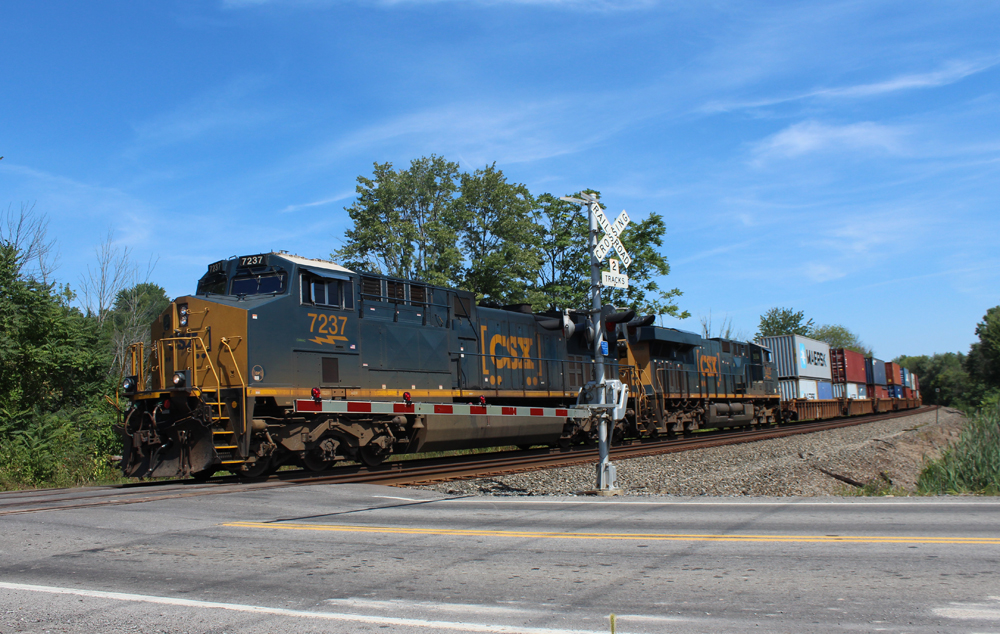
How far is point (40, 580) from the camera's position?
514cm

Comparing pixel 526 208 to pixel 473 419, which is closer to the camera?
pixel 473 419

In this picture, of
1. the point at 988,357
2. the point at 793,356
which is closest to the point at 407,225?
the point at 793,356

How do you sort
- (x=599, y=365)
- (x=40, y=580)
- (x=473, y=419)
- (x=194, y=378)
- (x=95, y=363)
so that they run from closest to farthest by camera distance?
(x=40, y=580) → (x=599, y=365) → (x=194, y=378) → (x=473, y=419) → (x=95, y=363)

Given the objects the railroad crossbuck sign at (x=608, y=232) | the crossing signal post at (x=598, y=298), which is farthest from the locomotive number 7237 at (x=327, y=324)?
the railroad crossbuck sign at (x=608, y=232)

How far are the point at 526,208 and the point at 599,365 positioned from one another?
25.7m

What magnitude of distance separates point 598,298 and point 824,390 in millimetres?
34019

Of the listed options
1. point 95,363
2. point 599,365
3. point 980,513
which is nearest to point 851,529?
point 980,513

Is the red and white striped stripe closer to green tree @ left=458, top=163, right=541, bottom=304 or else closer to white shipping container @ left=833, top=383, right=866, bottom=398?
green tree @ left=458, top=163, right=541, bottom=304

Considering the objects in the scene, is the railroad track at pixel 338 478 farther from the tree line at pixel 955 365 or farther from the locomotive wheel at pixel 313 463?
the tree line at pixel 955 365

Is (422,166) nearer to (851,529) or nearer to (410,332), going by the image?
(410,332)

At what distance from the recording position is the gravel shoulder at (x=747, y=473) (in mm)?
12156

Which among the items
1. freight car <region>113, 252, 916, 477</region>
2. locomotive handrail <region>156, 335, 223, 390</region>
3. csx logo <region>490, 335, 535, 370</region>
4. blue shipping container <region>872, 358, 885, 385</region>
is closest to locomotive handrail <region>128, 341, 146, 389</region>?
freight car <region>113, 252, 916, 477</region>

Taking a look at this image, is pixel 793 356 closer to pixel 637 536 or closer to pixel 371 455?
pixel 371 455

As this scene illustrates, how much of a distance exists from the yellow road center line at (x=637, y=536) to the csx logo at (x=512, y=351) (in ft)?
32.4
